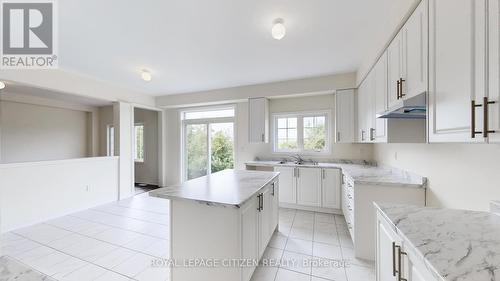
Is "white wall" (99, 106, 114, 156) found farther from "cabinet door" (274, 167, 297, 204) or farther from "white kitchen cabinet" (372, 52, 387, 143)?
"white kitchen cabinet" (372, 52, 387, 143)

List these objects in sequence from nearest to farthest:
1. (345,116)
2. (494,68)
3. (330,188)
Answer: (494,68)
(330,188)
(345,116)

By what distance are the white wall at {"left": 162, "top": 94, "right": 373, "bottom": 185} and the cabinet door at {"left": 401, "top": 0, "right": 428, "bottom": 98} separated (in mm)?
2537

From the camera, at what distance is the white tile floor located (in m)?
2.05

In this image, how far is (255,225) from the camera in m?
1.92

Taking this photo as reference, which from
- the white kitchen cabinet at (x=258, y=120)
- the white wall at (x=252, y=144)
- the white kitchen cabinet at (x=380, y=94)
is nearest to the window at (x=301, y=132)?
the white wall at (x=252, y=144)

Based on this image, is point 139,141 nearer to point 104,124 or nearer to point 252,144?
point 104,124

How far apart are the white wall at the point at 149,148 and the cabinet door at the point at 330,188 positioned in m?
4.81

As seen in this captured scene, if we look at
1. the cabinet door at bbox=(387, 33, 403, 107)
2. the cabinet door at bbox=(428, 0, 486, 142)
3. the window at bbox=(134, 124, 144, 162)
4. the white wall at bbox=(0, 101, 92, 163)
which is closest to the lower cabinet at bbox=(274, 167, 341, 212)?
the cabinet door at bbox=(387, 33, 403, 107)

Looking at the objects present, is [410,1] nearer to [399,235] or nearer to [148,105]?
[399,235]

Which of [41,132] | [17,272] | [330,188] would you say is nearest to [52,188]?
[41,132]

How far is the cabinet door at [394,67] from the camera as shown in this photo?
5.98 feet

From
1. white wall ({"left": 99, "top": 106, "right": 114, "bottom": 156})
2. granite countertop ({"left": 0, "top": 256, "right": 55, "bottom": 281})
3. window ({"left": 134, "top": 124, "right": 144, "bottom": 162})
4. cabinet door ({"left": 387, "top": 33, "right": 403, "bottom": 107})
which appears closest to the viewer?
granite countertop ({"left": 0, "top": 256, "right": 55, "bottom": 281})

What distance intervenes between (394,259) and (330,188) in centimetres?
262

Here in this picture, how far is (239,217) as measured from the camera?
1549 mm
